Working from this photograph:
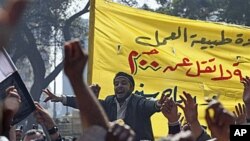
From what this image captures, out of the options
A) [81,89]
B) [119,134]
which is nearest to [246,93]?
[81,89]

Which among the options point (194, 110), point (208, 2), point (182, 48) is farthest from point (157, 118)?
point (208, 2)

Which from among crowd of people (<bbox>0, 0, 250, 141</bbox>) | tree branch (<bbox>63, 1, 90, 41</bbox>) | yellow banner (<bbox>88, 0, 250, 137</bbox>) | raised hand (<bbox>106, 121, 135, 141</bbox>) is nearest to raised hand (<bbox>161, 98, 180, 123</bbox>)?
crowd of people (<bbox>0, 0, 250, 141</bbox>)

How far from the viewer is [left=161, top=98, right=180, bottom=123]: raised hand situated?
17.1 feet

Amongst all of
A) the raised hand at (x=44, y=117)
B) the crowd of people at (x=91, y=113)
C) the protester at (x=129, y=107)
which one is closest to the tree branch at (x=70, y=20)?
the protester at (x=129, y=107)

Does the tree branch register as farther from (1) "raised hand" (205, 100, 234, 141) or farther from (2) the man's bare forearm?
(2) the man's bare forearm

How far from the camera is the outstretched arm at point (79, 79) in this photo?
2486mm

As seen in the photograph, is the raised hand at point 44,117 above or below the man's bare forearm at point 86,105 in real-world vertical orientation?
below

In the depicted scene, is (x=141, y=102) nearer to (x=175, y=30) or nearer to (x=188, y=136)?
(x=175, y=30)

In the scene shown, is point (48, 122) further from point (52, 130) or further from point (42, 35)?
point (42, 35)

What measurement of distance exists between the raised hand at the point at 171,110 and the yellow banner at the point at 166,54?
232 cm

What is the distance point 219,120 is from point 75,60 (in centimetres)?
64

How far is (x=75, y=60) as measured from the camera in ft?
8.25

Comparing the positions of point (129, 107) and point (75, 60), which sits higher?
point (75, 60)

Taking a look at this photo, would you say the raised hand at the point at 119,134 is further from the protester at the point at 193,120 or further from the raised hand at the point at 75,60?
the protester at the point at 193,120
